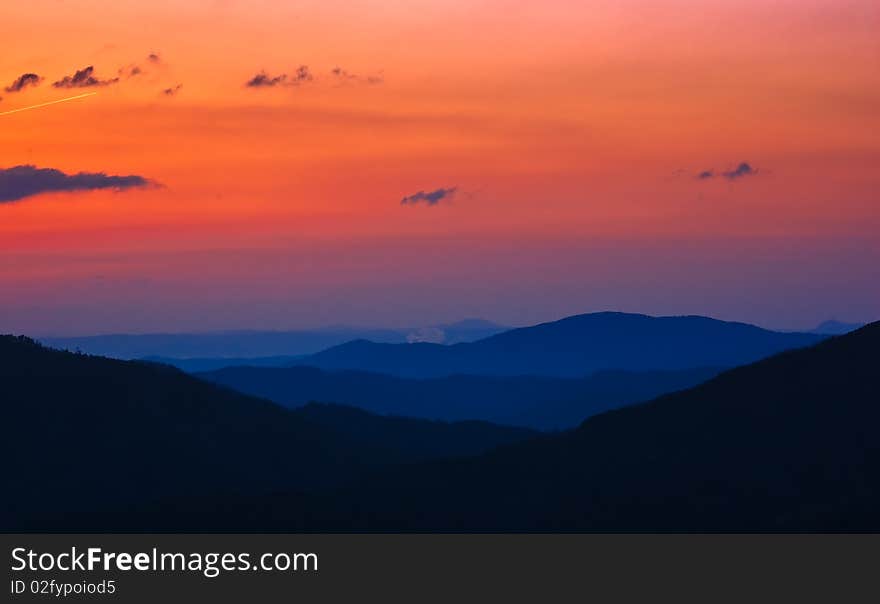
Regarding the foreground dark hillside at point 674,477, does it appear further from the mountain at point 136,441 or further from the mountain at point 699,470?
the mountain at point 136,441

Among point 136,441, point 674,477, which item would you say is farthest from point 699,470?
point 136,441

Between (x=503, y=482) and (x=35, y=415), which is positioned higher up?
(x=35, y=415)

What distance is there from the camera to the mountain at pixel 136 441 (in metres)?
147

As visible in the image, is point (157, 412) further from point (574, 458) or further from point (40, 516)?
point (574, 458)

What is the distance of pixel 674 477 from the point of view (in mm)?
113688

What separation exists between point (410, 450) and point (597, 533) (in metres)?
86.2

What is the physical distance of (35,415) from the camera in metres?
157

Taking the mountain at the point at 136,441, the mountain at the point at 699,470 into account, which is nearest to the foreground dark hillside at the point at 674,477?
the mountain at the point at 699,470

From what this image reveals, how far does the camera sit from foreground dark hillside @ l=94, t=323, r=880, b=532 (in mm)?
105312

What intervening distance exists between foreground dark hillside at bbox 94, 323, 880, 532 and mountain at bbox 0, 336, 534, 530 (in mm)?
27466

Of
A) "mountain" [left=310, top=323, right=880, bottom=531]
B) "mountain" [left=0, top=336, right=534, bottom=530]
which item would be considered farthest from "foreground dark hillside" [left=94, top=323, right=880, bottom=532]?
"mountain" [left=0, top=336, right=534, bottom=530]

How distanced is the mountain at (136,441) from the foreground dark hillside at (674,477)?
2747cm
